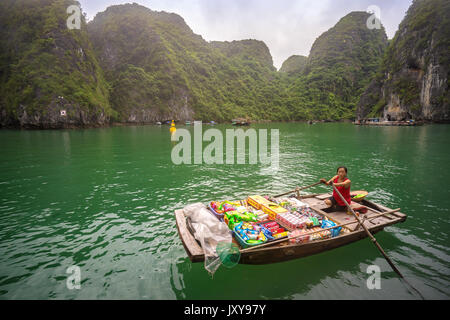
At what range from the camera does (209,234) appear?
221 inches

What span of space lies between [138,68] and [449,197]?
411 ft

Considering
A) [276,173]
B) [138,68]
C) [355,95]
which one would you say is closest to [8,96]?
[138,68]

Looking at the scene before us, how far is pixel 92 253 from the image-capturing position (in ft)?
21.3

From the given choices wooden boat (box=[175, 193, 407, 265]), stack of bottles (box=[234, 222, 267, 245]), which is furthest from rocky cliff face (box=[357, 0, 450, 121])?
stack of bottles (box=[234, 222, 267, 245])

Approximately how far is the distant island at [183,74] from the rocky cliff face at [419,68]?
0.29 m

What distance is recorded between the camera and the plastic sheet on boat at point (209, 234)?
16.4ft

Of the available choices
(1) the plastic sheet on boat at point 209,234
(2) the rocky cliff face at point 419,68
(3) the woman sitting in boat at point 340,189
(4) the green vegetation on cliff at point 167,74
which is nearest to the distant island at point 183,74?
(2) the rocky cliff face at point 419,68

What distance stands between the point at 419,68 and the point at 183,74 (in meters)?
104

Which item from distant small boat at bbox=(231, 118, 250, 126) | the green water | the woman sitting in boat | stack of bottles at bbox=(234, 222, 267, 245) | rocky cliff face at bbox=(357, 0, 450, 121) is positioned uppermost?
rocky cliff face at bbox=(357, 0, 450, 121)

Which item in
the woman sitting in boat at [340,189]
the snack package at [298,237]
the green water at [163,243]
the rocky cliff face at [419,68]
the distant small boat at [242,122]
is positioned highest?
the rocky cliff face at [419,68]

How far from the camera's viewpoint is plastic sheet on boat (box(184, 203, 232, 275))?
5012 millimetres

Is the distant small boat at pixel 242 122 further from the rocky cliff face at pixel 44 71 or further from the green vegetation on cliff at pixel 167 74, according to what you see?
the rocky cliff face at pixel 44 71

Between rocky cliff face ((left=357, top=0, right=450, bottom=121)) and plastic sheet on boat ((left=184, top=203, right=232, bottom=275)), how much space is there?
84258 millimetres

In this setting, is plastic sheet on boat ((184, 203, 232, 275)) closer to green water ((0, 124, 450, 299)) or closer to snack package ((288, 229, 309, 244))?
green water ((0, 124, 450, 299))
